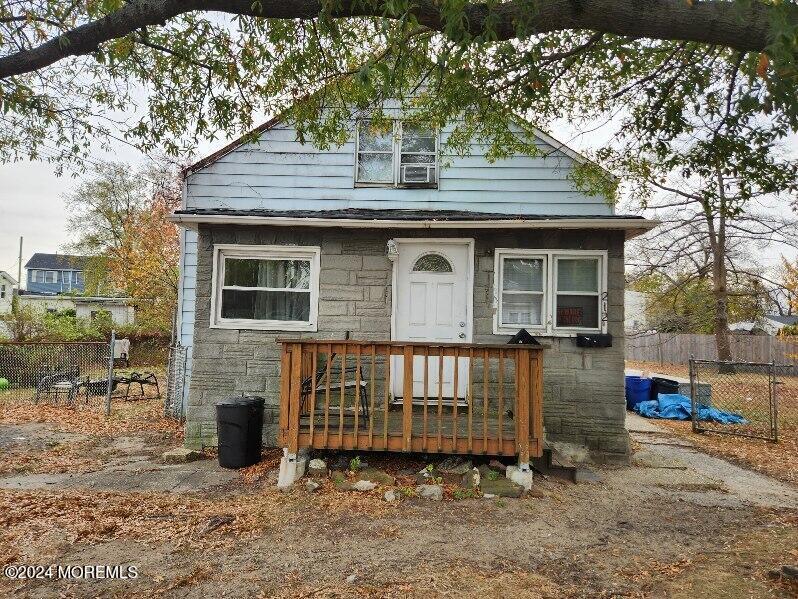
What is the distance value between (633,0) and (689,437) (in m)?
7.98

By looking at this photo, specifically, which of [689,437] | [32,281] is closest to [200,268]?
[689,437]

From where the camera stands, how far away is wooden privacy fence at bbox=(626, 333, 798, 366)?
20891mm

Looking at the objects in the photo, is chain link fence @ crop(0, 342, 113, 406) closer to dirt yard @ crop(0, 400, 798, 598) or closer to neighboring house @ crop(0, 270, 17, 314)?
dirt yard @ crop(0, 400, 798, 598)

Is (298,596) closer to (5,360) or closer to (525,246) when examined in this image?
(525,246)

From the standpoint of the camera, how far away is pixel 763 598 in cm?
319

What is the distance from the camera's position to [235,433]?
20.3 feet

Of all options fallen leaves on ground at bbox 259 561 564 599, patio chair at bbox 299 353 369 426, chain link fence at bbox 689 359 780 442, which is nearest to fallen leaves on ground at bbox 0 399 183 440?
patio chair at bbox 299 353 369 426

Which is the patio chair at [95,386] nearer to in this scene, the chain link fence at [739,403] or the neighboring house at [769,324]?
the chain link fence at [739,403]

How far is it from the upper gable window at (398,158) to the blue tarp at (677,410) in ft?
24.3

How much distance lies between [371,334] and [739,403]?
9.96 m

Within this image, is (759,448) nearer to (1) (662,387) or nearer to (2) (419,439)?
(1) (662,387)

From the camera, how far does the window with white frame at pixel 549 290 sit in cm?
700

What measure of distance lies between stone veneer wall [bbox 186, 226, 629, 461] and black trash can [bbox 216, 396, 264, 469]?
0.75 meters

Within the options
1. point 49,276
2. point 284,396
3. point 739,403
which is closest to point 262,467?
point 284,396
